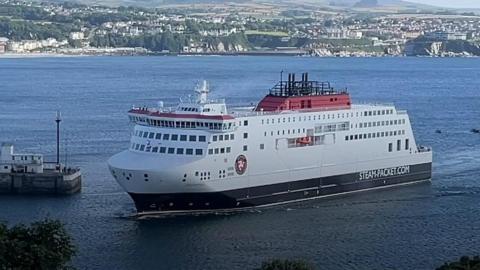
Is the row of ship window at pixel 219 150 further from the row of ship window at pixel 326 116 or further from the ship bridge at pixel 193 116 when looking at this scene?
the row of ship window at pixel 326 116

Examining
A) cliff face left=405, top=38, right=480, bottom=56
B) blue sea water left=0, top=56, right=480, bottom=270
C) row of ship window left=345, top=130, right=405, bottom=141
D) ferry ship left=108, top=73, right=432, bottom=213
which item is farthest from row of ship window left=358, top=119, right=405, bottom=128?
cliff face left=405, top=38, right=480, bottom=56

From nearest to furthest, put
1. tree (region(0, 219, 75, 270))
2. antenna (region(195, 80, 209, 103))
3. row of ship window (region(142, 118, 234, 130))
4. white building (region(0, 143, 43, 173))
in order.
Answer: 1. tree (region(0, 219, 75, 270))
2. row of ship window (region(142, 118, 234, 130))
3. antenna (region(195, 80, 209, 103))
4. white building (region(0, 143, 43, 173))

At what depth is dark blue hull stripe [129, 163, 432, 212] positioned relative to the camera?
27719 millimetres

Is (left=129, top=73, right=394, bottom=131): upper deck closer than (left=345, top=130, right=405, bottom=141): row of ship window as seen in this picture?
Yes

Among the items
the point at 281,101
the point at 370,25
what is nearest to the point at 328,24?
the point at 370,25

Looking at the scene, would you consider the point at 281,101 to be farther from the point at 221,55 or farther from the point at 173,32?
the point at 173,32

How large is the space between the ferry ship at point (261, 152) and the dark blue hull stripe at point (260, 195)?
25 mm

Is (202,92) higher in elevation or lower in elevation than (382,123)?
higher

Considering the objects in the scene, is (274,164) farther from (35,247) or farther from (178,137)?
(35,247)

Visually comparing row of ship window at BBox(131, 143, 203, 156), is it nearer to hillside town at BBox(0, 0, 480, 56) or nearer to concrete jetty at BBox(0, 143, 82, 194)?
concrete jetty at BBox(0, 143, 82, 194)

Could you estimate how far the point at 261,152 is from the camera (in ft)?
95.1

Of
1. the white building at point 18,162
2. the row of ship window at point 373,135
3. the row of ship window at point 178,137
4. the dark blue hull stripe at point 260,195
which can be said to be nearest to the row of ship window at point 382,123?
the row of ship window at point 373,135

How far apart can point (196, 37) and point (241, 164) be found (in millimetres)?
122529

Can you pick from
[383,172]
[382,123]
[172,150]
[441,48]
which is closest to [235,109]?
[172,150]
